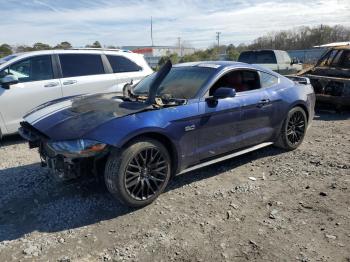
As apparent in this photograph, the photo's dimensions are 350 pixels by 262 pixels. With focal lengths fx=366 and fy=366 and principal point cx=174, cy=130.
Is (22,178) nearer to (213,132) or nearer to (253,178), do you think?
(213,132)

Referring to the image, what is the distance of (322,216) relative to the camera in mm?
4074

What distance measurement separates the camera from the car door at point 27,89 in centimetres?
684

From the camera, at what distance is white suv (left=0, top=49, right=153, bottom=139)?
686 centimetres

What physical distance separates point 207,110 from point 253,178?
1249 mm

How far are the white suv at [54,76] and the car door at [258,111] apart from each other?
10.4ft

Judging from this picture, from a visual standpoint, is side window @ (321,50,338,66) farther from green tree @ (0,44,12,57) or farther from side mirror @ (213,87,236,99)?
green tree @ (0,44,12,57)

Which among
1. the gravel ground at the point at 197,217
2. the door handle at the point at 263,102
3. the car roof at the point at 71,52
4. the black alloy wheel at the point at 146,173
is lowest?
the gravel ground at the point at 197,217

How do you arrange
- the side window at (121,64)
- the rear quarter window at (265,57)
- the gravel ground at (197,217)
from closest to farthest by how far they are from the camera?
the gravel ground at (197,217) → the side window at (121,64) → the rear quarter window at (265,57)

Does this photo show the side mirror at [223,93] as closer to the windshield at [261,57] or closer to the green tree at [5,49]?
the windshield at [261,57]

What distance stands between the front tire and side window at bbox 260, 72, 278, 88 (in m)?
2.24

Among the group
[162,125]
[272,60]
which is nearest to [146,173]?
[162,125]

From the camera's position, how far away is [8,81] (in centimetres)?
Result: 671

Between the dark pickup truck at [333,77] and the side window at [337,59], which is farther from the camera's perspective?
the side window at [337,59]

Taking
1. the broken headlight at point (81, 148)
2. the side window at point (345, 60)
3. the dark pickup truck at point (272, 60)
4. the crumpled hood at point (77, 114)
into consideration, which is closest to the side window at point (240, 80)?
the crumpled hood at point (77, 114)
